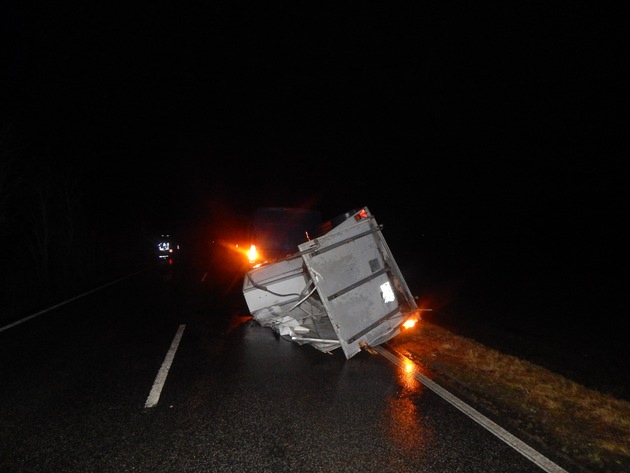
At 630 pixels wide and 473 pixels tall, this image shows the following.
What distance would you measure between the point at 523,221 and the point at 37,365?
38735mm

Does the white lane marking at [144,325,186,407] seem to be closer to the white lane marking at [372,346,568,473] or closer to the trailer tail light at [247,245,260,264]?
the white lane marking at [372,346,568,473]

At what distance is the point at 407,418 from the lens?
348 centimetres

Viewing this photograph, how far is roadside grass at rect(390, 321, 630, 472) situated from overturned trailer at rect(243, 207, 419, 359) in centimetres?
64

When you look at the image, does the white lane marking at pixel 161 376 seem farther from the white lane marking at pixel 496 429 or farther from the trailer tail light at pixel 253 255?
the trailer tail light at pixel 253 255

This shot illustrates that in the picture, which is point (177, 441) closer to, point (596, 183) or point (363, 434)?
point (363, 434)

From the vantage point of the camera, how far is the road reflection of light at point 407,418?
10.2 feet

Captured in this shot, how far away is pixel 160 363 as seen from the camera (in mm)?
5047

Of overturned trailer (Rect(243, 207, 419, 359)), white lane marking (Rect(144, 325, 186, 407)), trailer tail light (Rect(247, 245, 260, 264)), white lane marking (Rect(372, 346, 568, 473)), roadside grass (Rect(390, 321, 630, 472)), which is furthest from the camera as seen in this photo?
trailer tail light (Rect(247, 245, 260, 264))

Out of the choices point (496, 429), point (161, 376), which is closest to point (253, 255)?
point (161, 376)

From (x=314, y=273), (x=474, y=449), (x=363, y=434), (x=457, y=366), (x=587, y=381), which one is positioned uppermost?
(x=314, y=273)

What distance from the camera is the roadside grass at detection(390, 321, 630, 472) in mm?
3041

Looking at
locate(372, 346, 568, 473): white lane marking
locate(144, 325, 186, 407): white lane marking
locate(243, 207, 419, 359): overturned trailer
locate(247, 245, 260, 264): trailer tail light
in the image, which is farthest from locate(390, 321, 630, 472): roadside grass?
locate(247, 245, 260, 264): trailer tail light

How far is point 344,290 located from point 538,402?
2.51 m

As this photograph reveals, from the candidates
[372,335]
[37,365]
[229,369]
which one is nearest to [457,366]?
[372,335]
